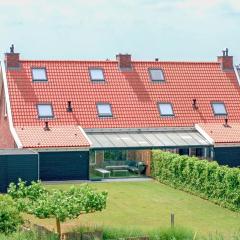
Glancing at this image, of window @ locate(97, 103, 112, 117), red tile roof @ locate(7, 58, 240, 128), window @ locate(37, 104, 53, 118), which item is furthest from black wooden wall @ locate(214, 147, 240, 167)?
window @ locate(37, 104, 53, 118)

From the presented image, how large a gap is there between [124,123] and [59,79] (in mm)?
5562

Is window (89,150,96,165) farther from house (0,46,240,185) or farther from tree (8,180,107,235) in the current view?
tree (8,180,107,235)

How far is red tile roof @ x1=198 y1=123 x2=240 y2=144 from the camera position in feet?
140

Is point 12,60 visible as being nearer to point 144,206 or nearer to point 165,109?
point 165,109

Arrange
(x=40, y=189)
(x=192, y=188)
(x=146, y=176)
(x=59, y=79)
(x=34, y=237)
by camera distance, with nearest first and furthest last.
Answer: (x=34, y=237)
(x=40, y=189)
(x=192, y=188)
(x=146, y=176)
(x=59, y=79)

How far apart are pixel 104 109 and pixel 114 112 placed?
71cm

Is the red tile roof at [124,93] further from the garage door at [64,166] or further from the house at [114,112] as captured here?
the garage door at [64,166]

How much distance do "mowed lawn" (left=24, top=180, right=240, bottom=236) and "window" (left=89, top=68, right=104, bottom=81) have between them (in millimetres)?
10589

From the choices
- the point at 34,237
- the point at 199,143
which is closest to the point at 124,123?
the point at 199,143

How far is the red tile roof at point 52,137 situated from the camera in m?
39.3

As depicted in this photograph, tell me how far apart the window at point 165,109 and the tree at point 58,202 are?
21975mm

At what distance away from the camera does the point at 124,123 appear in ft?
145

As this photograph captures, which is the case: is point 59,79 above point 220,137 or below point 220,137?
above

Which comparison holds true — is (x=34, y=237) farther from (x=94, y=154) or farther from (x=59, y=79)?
(x=59, y=79)
